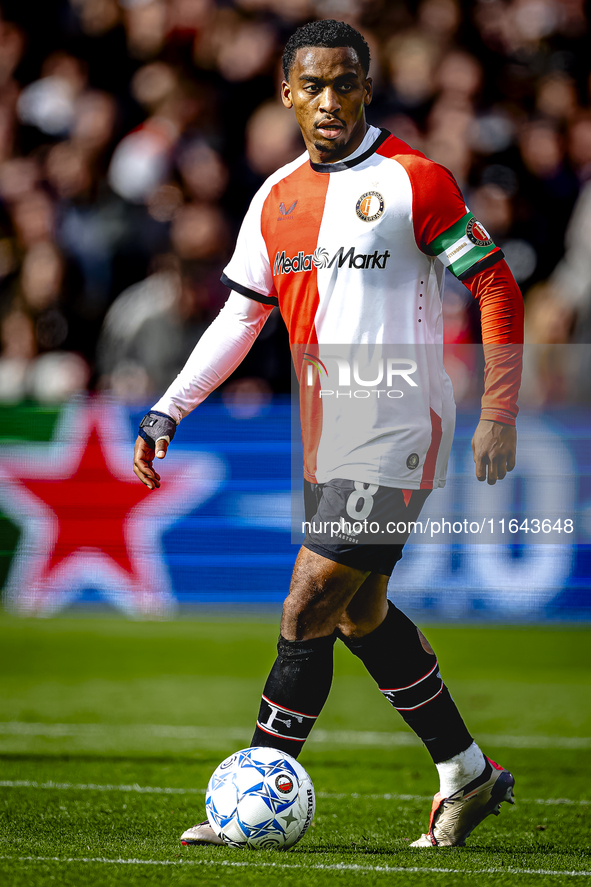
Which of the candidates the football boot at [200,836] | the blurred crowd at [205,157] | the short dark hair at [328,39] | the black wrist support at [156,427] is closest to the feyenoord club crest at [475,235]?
the short dark hair at [328,39]

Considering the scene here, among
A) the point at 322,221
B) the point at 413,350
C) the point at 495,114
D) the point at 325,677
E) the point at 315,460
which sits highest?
the point at 495,114

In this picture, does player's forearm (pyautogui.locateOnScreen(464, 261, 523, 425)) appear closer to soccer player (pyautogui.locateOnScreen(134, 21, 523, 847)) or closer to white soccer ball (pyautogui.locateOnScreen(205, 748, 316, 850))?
soccer player (pyautogui.locateOnScreen(134, 21, 523, 847))

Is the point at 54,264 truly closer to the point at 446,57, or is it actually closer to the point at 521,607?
the point at 446,57

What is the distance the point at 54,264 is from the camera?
8.73m

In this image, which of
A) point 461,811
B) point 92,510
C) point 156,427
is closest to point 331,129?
point 156,427

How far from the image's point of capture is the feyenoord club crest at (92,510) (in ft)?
25.8

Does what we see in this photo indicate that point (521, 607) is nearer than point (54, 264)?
Yes

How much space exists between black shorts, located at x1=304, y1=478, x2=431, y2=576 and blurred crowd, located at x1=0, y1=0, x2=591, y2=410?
4.16 metres

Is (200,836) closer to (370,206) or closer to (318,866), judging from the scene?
(318,866)

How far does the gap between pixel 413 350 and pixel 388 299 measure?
184 mm

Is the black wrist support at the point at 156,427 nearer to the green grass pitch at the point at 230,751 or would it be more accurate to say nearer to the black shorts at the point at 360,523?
the black shorts at the point at 360,523

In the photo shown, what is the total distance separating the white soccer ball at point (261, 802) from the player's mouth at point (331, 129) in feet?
6.56

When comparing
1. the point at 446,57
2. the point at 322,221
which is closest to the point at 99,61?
Answer: the point at 446,57

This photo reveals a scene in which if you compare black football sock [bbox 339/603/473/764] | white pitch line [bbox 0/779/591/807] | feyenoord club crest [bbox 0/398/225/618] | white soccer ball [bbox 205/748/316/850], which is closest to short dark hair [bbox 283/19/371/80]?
black football sock [bbox 339/603/473/764]
